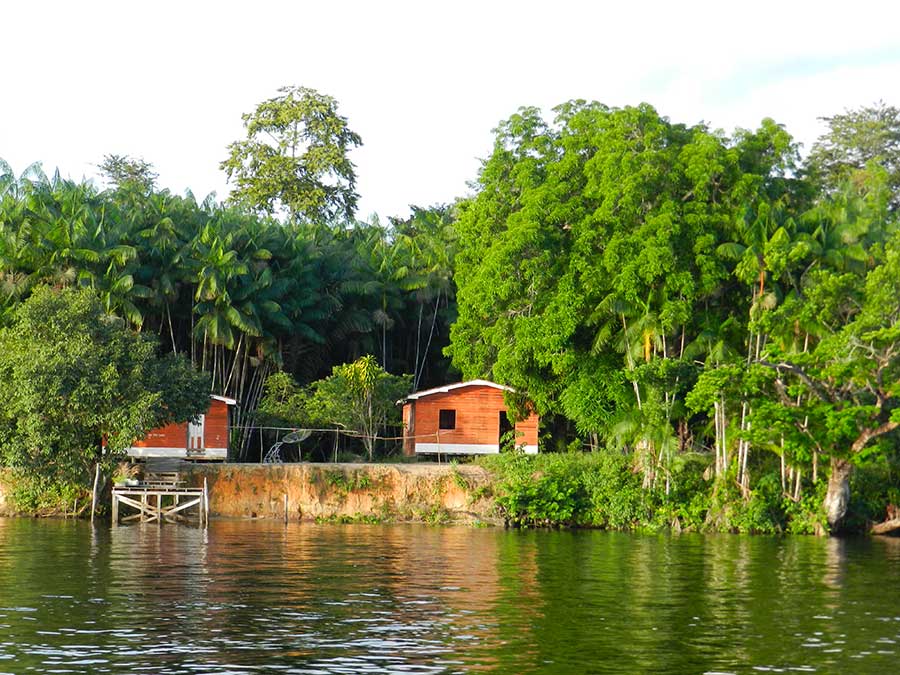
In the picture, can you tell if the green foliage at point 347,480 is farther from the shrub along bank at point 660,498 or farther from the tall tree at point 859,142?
the tall tree at point 859,142

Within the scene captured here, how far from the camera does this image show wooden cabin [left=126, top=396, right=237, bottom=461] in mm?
53750

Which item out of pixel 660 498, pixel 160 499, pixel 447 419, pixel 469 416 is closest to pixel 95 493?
pixel 160 499

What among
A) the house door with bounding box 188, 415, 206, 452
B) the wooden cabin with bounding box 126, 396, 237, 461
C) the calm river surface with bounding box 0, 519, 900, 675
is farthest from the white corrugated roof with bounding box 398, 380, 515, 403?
the calm river surface with bounding box 0, 519, 900, 675

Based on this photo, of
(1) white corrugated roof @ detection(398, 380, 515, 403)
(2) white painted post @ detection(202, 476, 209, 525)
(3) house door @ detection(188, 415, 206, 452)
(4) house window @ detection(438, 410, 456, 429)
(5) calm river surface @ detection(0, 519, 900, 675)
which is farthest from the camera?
(4) house window @ detection(438, 410, 456, 429)

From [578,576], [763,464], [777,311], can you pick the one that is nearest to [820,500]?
[763,464]

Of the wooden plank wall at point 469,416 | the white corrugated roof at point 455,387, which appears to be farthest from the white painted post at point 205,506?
the wooden plank wall at point 469,416

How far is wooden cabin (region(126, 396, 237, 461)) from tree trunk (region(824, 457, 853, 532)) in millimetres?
25035

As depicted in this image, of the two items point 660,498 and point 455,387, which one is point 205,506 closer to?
point 455,387

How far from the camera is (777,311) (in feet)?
146

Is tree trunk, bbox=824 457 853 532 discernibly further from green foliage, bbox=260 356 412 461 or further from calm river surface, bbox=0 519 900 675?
green foliage, bbox=260 356 412 461

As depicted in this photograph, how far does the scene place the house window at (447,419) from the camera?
5622 cm

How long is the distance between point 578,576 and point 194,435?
1085 inches

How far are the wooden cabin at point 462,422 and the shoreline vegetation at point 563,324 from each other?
108 centimetres

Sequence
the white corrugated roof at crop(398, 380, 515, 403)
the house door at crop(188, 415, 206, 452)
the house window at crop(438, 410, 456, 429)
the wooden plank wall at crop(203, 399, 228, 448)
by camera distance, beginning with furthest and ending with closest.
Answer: the house window at crop(438, 410, 456, 429)
the white corrugated roof at crop(398, 380, 515, 403)
the wooden plank wall at crop(203, 399, 228, 448)
the house door at crop(188, 415, 206, 452)
